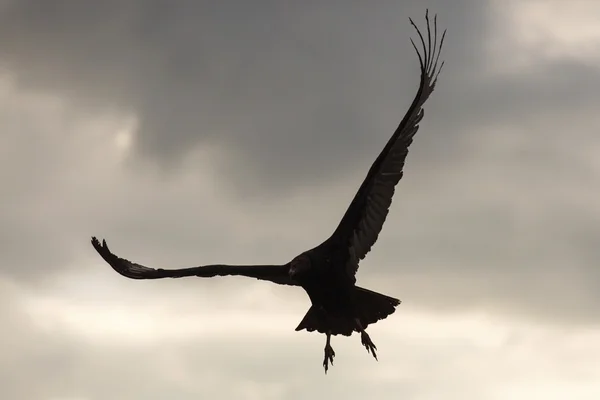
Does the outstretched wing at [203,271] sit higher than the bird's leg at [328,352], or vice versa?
the outstretched wing at [203,271]

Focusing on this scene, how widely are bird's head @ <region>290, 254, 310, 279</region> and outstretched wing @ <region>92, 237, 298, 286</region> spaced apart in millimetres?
993

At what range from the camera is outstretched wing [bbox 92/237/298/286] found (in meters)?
21.9

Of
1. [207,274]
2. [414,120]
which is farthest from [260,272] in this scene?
[414,120]

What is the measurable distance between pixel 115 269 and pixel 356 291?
5.33 metres

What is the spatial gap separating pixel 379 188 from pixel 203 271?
12.8ft

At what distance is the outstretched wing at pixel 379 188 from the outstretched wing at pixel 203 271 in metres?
1.33

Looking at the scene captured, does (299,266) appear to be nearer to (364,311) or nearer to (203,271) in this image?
(364,311)

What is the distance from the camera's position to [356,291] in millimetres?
20812

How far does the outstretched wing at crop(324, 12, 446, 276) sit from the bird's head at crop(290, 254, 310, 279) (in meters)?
0.62

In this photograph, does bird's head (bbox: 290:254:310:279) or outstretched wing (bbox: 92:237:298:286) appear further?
outstretched wing (bbox: 92:237:298:286)

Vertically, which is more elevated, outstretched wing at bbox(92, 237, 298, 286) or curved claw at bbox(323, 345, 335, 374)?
outstretched wing at bbox(92, 237, 298, 286)

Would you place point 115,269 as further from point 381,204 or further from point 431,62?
point 431,62

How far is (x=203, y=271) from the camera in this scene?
22.5 metres

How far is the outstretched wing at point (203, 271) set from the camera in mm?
21906
